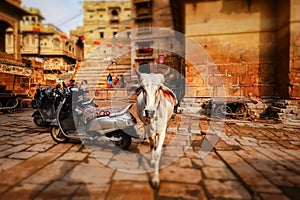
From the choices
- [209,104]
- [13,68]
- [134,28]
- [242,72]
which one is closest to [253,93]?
[242,72]

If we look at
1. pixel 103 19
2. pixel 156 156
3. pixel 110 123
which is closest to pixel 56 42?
pixel 103 19

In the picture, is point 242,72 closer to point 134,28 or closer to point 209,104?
point 209,104

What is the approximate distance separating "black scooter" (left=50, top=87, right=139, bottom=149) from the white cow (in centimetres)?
90

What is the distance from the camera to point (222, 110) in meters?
9.18

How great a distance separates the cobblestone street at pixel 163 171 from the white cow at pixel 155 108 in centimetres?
37

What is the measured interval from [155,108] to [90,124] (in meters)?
2.28

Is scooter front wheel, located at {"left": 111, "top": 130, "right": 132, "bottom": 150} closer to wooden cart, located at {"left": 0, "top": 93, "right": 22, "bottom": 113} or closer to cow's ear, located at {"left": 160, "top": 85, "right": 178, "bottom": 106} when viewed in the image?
cow's ear, located at {"left": 160, "top": 85, "right": 178, "bottom": 106}

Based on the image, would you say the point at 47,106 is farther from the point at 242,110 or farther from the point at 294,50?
the point at 294,50

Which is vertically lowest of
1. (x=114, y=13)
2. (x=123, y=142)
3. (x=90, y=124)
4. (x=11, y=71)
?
(x=123, y=142)

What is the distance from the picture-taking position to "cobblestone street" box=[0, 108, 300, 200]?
2686 millimetres

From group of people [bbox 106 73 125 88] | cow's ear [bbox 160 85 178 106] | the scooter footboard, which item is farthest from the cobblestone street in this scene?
group of people [bbox 106 73 125 88]

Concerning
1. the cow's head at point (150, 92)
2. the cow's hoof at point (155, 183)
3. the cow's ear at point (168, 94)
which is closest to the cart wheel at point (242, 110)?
the cow's ear at point (168, 94)

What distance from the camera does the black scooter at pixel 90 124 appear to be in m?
4.48

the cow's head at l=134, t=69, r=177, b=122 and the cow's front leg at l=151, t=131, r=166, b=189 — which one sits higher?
the cow's head at l=134, t=69, r=177, b=122
